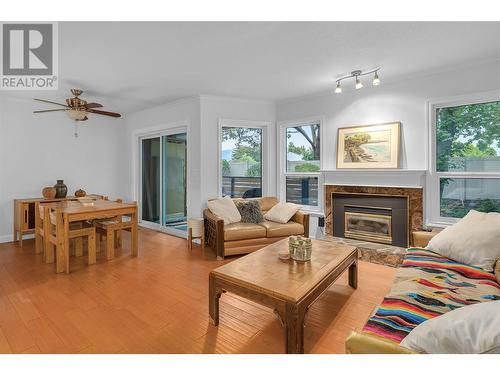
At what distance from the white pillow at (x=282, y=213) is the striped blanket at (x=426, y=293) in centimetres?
187

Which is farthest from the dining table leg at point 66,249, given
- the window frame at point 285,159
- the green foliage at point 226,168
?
the window frame at point 285,159

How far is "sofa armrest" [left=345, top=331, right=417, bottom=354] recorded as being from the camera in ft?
3.37

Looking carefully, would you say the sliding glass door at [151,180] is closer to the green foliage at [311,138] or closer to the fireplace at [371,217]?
the green foliage at [311,138]

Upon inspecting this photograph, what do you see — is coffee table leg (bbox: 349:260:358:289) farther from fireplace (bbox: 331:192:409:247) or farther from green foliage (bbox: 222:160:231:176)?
green foliage (bbox: 222:160:231:176)

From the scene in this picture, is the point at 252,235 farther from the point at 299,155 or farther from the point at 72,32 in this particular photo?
the point at 72,32

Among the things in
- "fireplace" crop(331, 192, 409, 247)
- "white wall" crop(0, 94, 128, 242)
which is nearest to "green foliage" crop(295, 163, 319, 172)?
"fireplace" crop(331, 192, 409, 247)

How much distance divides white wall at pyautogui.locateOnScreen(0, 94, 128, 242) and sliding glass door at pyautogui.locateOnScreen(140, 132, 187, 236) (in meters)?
0.66

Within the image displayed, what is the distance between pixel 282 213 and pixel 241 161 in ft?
4.40

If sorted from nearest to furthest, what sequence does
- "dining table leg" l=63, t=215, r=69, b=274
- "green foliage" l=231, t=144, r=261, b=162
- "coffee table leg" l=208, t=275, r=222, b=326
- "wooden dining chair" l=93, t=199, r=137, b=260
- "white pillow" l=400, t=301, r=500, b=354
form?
"white pillow" l=400, t=301, r=500, b=354 → "coffee table leg" l=208, t=275, r=222, b=326 → "dining table leg" l=63, t=215, r=69, b=274 → "wooden dining chair" l=93, t=199, r=137, b=260 → "green foliage" l=231, t=144, r=261, b=162

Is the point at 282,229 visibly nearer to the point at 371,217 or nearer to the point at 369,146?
the point at 371,217

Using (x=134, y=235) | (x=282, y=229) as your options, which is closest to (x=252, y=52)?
(x=282, y=229)

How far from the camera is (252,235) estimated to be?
146 inches

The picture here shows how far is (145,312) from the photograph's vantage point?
7.36 feet
